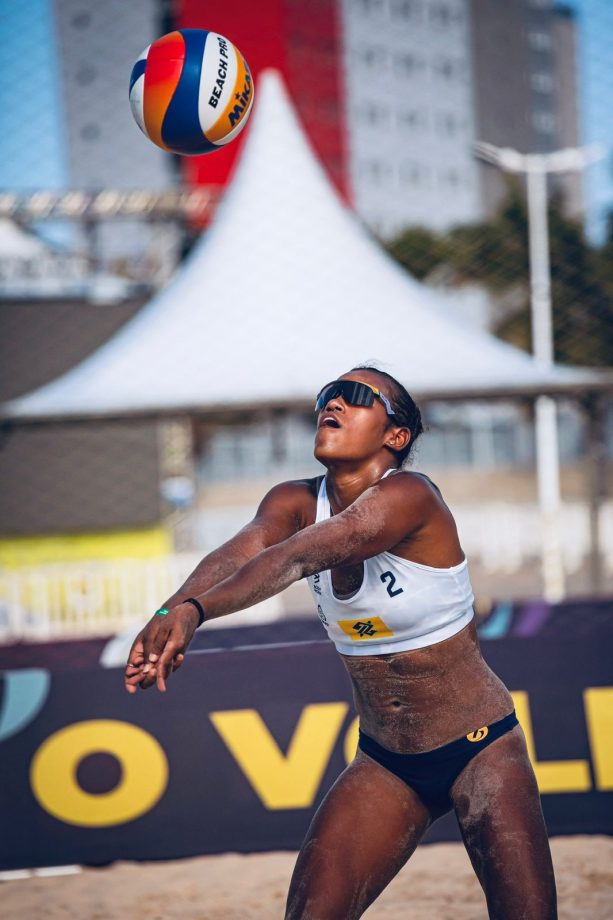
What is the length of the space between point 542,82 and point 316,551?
95994 millimetres

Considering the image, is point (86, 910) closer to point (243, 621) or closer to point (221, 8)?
point (243, 621)

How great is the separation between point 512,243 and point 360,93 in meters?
37.3

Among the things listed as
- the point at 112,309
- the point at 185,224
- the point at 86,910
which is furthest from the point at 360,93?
the point at 86,910

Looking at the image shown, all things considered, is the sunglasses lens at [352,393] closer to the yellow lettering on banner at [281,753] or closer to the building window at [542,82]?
the yellow lettering on banner at [281,753]

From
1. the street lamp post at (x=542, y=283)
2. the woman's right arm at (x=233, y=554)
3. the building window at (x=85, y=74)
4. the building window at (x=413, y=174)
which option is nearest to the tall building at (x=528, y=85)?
the building window at (x=413, y=174)

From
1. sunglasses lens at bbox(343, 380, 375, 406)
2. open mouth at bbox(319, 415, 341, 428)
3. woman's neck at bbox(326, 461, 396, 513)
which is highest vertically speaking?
sunglasses lens at bbox(343, 380, 375, 406)

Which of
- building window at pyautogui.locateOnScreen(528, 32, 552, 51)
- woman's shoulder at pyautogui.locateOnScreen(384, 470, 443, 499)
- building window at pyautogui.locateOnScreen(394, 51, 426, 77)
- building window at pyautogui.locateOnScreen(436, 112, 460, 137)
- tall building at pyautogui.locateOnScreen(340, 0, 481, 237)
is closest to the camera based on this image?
Result: woman's shoulder at pyautogui.locateOnScreen(384, 470, 443, 499)

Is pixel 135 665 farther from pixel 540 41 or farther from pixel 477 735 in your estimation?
pixel 540 41

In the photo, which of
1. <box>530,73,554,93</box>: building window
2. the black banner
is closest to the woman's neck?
the black banner

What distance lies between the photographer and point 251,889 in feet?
13.5

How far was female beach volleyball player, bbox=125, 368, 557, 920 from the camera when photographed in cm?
230

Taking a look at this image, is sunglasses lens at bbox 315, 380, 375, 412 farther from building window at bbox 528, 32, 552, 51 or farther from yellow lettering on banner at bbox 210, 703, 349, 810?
building window at bbox 528, 32, 552, 51

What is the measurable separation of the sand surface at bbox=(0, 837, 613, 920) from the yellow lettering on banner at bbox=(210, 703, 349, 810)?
0.92 feet

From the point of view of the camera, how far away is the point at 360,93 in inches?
2336
